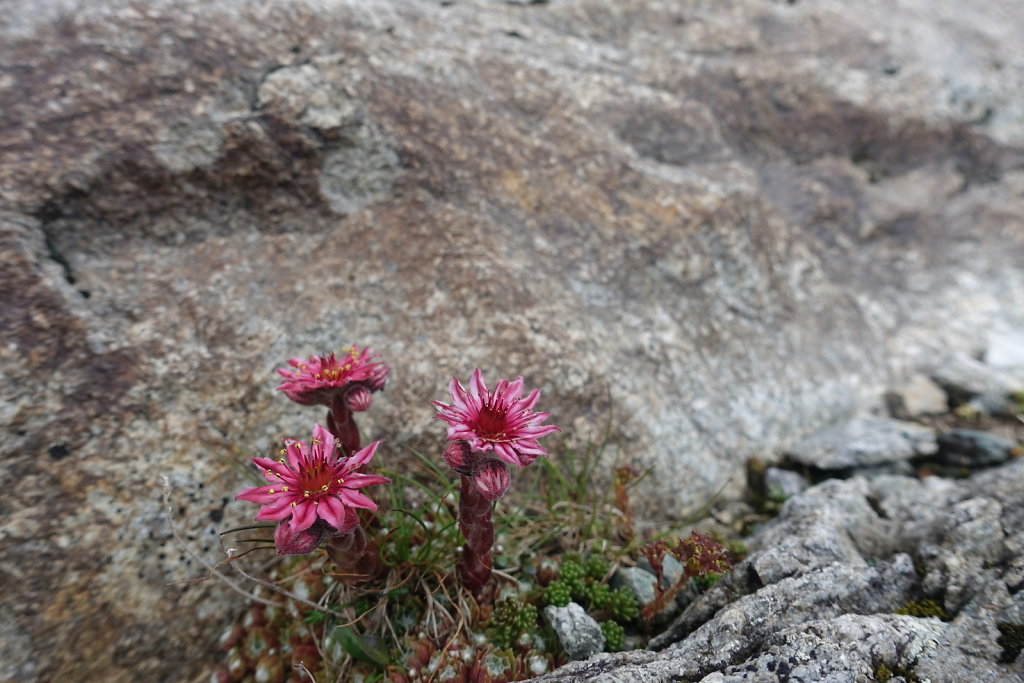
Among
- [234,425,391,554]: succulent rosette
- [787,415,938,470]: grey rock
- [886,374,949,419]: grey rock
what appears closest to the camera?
[234,425,391,554]: succulent rosette

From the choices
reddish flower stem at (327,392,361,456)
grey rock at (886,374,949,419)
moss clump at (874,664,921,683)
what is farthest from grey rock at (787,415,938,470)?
reddish flower stem at (327,392,361,456)

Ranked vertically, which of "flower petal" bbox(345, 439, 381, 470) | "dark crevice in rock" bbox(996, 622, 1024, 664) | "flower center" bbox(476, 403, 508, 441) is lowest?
"flower petal" bbox(345, 439, 381, 470)

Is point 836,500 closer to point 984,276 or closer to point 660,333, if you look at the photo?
point 660,333

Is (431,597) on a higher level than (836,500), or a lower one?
lower

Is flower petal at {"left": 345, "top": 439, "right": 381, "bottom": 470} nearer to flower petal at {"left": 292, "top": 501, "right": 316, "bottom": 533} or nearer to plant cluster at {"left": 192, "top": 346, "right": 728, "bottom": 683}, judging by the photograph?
plant cluster at {"left": 192, "top": 346, "right": 728, "bottom": 683}

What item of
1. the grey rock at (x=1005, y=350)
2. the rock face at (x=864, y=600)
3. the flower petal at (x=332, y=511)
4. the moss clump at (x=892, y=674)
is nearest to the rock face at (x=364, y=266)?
the grey rock at (x=1005, y=350)

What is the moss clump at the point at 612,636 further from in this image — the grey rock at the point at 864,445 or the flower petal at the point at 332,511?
the grey rock at the point at 864,445

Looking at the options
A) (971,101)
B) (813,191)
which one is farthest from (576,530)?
(971,101)
